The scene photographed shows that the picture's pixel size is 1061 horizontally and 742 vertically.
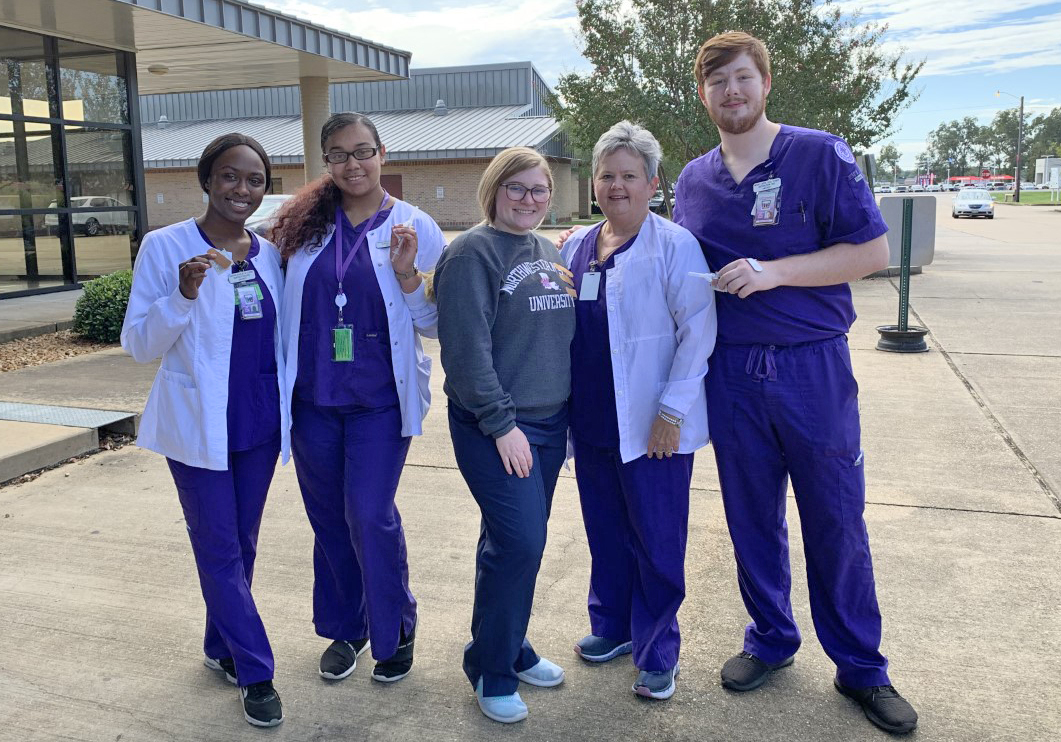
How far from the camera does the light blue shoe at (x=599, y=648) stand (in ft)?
10.8

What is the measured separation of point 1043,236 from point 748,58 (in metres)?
29.5

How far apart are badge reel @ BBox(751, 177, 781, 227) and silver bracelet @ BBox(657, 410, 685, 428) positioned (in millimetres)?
678

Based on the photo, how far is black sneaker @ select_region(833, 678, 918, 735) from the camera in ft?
9.14

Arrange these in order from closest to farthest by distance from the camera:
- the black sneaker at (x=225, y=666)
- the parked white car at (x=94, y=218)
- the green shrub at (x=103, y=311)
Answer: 1. the black sneaker at (x=225, y=666)
2. the green shrub at (x=103, y=311)
3. the parked white car at (x=94, y=218)

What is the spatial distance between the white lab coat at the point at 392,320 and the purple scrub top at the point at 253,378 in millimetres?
59

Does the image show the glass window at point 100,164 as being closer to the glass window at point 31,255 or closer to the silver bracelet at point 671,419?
the glass window at point 31,255

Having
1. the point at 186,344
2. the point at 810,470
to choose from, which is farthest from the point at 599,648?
the point at 186,344

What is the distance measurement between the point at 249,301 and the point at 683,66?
1574 cm

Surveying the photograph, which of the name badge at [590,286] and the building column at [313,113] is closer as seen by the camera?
the name badge at [590,286]

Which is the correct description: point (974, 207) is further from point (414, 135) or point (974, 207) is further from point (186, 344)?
point (186, 344)

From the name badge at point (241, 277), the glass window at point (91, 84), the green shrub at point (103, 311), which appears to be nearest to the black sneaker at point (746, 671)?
the name badge at point (241, 277)

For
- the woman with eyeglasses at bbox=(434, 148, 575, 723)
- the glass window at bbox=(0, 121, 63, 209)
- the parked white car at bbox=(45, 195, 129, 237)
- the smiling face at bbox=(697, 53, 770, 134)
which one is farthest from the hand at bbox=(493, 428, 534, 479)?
the parked white car at bbox=(45, 195, 129, 237)

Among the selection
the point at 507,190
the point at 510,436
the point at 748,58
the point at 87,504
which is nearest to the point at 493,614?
the point at 510,436

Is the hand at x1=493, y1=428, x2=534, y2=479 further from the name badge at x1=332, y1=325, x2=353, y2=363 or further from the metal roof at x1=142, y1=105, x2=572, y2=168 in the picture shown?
the metal roof at x1=142, y1=105, x2=572, y2=168
